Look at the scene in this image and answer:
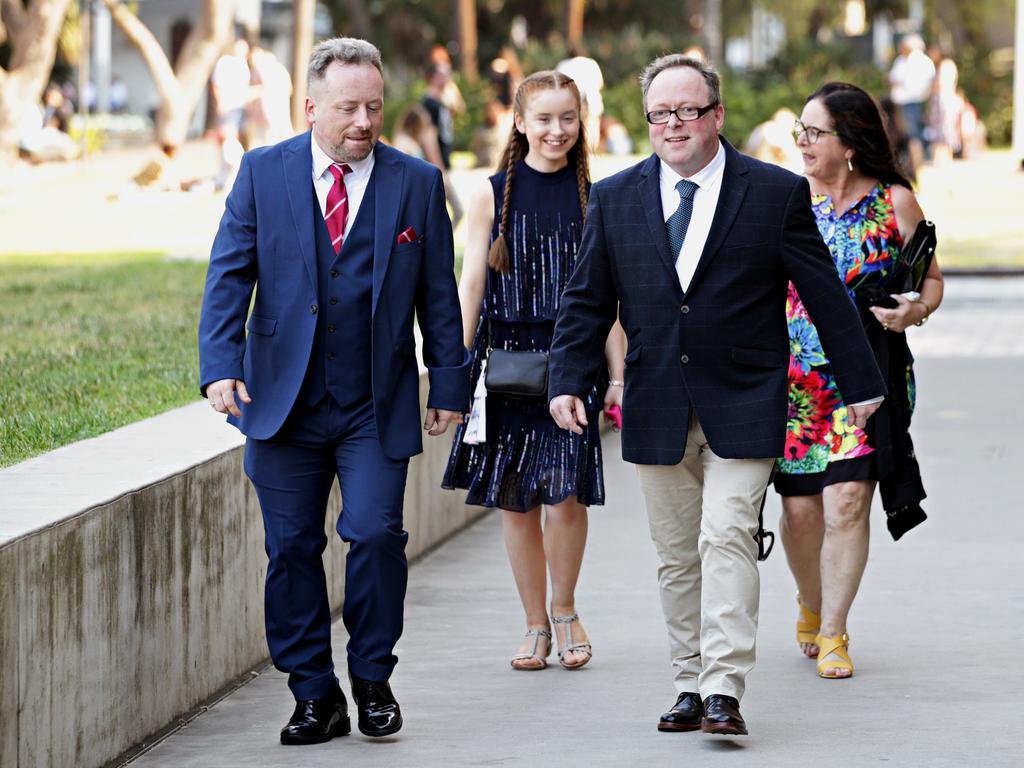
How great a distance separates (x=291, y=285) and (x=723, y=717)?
1.68 meters

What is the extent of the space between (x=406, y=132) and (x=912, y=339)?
6470 millimetres

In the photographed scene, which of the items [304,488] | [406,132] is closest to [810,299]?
[304,488]

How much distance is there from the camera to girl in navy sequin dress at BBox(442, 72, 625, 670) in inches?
248

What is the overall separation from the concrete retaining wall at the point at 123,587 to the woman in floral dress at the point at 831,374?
1854 mm

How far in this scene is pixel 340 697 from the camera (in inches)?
216

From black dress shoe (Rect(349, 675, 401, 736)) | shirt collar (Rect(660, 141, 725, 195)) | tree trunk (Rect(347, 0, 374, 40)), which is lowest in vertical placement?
black dress shoe (Rect(349, 675, 401, 736))

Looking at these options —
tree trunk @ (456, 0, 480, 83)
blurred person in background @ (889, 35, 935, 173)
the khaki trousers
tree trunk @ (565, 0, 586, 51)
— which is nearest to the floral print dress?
the khaki trousers

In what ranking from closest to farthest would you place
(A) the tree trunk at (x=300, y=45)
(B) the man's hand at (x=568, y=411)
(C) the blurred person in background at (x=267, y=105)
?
(B) the man's hand at (x=568, y=411)
(C) the blurred person in background at (x=267, y=105)
(A) the tree trunk at (x=300, y=45)

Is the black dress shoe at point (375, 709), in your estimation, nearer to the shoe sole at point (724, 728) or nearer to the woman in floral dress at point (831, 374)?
the shoe sole at point (724, 728)

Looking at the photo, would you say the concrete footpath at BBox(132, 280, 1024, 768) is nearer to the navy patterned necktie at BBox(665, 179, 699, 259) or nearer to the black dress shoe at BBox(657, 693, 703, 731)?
the black dress shoe at BBox(657, 693, 703, 731)

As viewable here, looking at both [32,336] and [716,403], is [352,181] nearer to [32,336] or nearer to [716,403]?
[716,403]

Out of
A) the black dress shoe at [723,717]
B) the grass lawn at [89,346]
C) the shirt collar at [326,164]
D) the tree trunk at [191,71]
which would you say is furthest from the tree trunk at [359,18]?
the black dress shoe at [723,717]

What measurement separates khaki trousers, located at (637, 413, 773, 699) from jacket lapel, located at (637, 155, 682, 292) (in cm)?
47

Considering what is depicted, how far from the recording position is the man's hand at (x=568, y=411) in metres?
5.45
